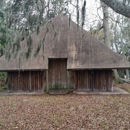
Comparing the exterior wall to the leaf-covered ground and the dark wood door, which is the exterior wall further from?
the leaf-covered ground

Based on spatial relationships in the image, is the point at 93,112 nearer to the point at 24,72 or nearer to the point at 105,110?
the point at 105,110

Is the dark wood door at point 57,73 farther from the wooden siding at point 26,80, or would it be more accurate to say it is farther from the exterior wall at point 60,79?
the wooden siding at point 26,80

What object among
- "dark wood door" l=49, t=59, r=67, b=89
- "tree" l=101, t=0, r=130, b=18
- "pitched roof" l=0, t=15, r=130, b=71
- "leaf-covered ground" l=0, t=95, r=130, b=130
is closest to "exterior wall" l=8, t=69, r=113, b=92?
"dark wood door" l=49, t=59, r=67, b=89

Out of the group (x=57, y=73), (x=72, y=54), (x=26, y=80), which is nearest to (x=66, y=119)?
(x=72, y=54)

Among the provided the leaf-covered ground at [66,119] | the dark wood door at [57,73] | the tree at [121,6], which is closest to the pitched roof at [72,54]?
the dark wood door at [57,73]

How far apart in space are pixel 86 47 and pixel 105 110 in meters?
7.21

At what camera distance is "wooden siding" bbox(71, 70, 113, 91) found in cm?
1352

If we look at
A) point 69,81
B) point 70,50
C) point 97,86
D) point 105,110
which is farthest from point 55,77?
point 105,110

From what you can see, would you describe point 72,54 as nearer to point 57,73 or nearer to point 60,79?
point 57,73

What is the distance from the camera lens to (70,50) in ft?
45.3

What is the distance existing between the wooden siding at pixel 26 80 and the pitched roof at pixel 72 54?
94 cm

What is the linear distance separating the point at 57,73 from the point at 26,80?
2.33m

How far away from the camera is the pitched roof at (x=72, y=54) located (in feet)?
41.6

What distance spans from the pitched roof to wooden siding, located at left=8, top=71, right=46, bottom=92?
0.94 metres
